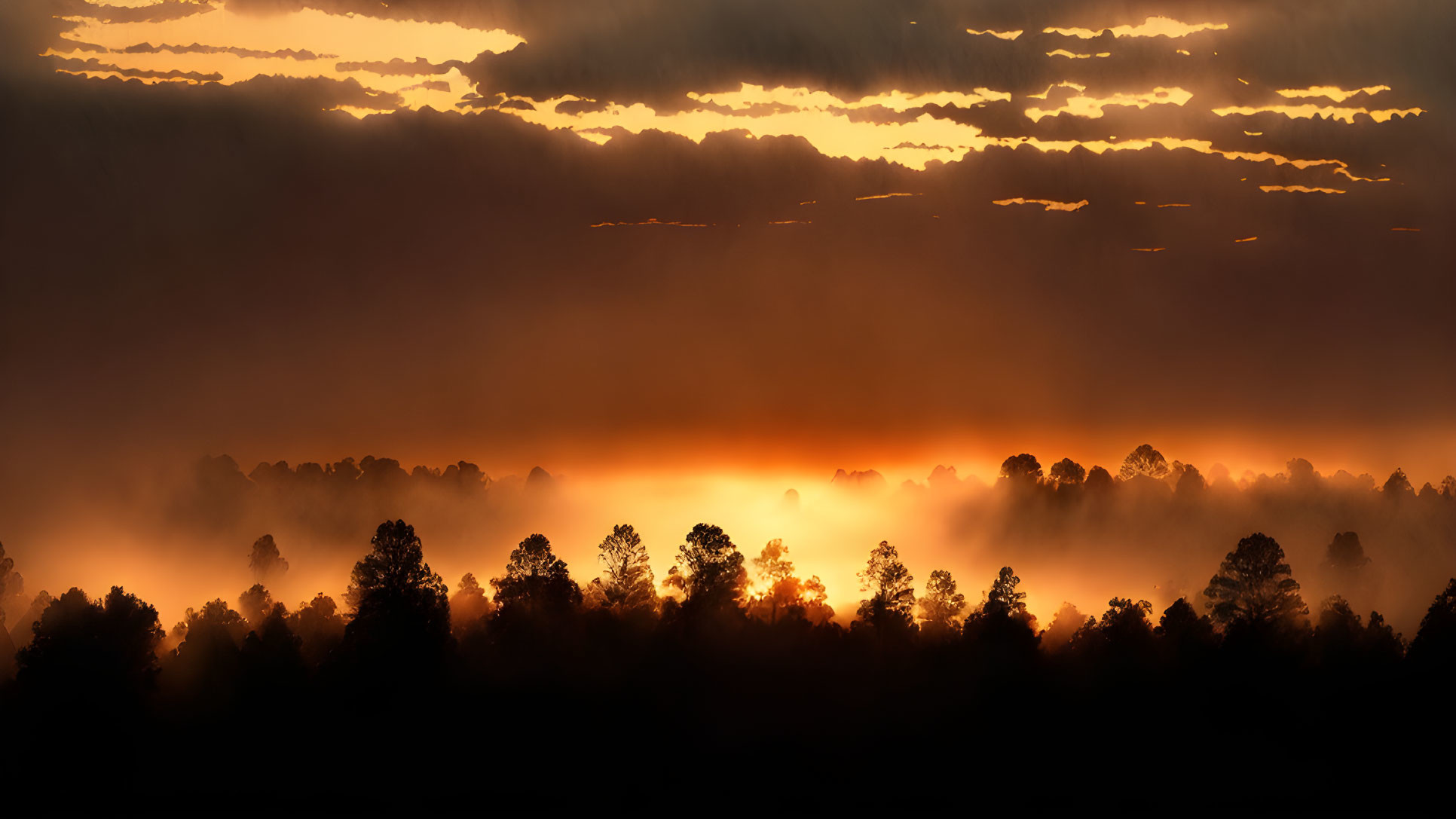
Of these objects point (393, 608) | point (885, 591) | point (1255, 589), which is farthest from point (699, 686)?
point (1255, 589)

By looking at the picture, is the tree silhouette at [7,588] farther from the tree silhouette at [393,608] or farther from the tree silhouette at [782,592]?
the tree silhouette at [782,592]

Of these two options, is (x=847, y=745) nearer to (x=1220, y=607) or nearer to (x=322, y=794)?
(x=1220, y=607)

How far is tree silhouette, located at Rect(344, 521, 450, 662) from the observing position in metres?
137

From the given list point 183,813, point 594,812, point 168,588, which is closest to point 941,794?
point 594,812

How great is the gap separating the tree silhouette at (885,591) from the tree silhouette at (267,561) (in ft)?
254

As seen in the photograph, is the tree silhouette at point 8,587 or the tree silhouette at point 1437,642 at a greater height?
the tree silhouette at point 8,587

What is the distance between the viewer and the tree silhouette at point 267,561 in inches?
7249

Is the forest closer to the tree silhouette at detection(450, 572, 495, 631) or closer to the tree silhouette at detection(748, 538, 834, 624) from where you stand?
the tree silhouette at detection(450, 572, 495, 631)

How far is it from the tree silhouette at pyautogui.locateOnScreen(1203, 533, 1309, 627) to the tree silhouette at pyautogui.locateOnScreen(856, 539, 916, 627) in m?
32.8

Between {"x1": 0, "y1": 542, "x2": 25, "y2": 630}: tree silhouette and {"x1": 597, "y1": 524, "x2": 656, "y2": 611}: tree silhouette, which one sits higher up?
{"x1": 0, "y1": 542, "x2": 25, "y2": 630}: tree silhouette

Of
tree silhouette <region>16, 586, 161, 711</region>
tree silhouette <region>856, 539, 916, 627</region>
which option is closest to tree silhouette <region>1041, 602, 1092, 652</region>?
tree silhouette <region>856, 539, 916, 627</region>

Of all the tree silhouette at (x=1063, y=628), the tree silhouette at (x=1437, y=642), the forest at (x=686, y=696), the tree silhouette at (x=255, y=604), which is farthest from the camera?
the tree silhouette at (x=1063, y=628)

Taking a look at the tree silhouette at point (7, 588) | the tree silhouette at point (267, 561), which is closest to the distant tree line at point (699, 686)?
the tree silhouette at point (7, 588)

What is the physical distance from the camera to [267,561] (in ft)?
606
